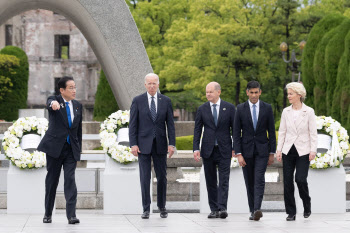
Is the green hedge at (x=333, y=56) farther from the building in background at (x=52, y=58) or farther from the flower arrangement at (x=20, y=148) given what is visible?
the building in background at (x=52, y=58)

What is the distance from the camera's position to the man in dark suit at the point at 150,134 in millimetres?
9016

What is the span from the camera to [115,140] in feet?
33.2

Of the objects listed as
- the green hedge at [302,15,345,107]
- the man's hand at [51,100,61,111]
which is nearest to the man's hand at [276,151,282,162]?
the man's hand at [51,100,61,111]

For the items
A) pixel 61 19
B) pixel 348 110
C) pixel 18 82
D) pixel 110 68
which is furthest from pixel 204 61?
pixel 110 68

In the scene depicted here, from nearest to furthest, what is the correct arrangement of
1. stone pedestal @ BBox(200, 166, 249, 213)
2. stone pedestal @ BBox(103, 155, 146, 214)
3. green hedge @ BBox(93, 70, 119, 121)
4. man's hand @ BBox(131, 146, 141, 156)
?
man's hand @ BBox(131, 146, 141, 156), stone pedestal @ BBox(103, 155, 146, 214), stone pedestal @ BBox(200, 166, 249, 213), green hedge @ BBox(93, 70, 119, 121)

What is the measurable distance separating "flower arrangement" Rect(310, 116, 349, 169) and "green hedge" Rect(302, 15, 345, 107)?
1744 centimetres

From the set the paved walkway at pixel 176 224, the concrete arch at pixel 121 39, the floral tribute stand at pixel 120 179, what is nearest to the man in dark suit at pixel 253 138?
the paved walkway at pixel 176 224

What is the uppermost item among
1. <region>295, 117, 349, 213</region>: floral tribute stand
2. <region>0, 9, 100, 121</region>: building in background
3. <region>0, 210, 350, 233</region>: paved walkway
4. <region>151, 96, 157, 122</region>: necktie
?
<region>0, 9, 100, 121</region>: building in background

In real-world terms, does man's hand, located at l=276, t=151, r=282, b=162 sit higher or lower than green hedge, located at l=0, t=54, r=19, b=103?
lower

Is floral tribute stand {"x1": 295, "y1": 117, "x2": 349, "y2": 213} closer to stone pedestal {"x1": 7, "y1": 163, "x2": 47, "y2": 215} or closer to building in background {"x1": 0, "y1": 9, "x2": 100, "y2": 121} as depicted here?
stone pedestal {"x1": 7, "y1": 163, "x2": 47, "y2": 215}

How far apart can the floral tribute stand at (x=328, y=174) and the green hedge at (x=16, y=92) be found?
94.3ft

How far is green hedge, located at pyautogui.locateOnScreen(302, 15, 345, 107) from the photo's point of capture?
27.5 m

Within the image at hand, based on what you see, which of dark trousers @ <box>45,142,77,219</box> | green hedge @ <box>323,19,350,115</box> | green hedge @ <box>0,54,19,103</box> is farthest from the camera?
green hedge @ <box>0,54,19,103</box>

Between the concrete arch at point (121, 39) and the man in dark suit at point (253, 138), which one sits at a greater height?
the concrete arch at point (121, 39)
